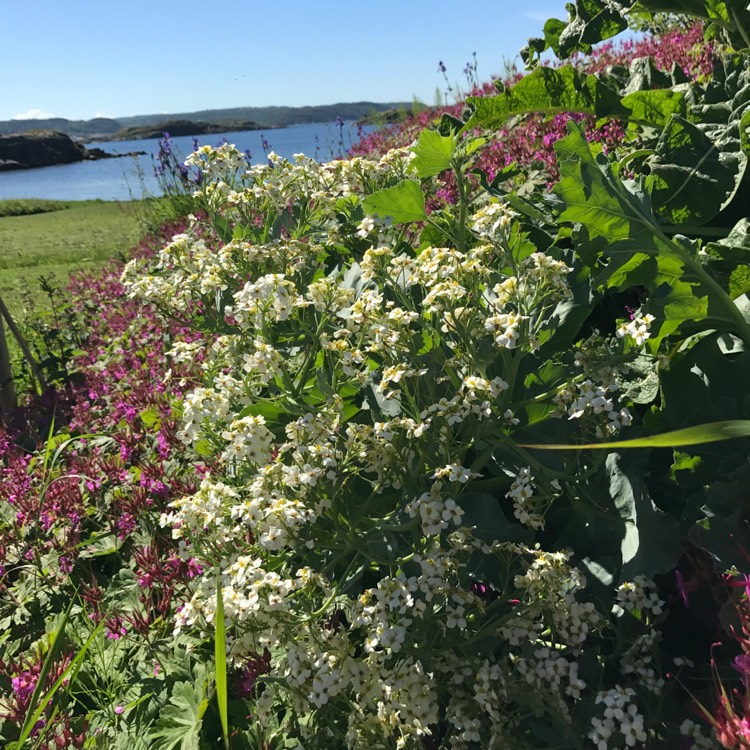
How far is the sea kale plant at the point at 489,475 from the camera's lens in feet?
5.65

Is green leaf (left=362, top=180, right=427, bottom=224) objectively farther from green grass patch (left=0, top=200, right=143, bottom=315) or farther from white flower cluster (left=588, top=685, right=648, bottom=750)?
green grass patch (left=0, top=200, right=143, bottom=315)

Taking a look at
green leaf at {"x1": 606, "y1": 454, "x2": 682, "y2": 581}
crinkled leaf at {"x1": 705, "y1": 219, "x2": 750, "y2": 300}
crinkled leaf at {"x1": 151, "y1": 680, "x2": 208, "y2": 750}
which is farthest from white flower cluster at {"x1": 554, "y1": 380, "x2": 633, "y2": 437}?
crinkled leaf at {"x1": 151, "y1": 680, "x2": 208, "y2": 750}

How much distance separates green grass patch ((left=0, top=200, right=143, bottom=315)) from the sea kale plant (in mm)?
6791

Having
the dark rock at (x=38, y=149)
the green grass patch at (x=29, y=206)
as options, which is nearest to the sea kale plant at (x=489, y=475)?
the green grass patch at (x=29, y=206)

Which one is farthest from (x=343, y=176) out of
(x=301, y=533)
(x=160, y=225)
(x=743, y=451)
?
(x=160, y=225)

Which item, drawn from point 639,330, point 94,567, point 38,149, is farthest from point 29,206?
point 38,149

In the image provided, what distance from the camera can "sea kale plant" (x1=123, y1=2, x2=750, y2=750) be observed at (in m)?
1.72

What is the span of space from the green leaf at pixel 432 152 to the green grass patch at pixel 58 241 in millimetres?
6680

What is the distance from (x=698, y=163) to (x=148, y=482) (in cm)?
254

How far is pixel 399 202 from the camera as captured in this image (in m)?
2.26

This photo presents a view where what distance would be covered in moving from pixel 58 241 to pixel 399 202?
13.3 meters

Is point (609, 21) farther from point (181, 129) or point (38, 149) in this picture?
point (181, 129)

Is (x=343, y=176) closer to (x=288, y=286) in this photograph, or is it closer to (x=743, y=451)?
(x=288, y=286)

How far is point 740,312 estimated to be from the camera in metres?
2.05
